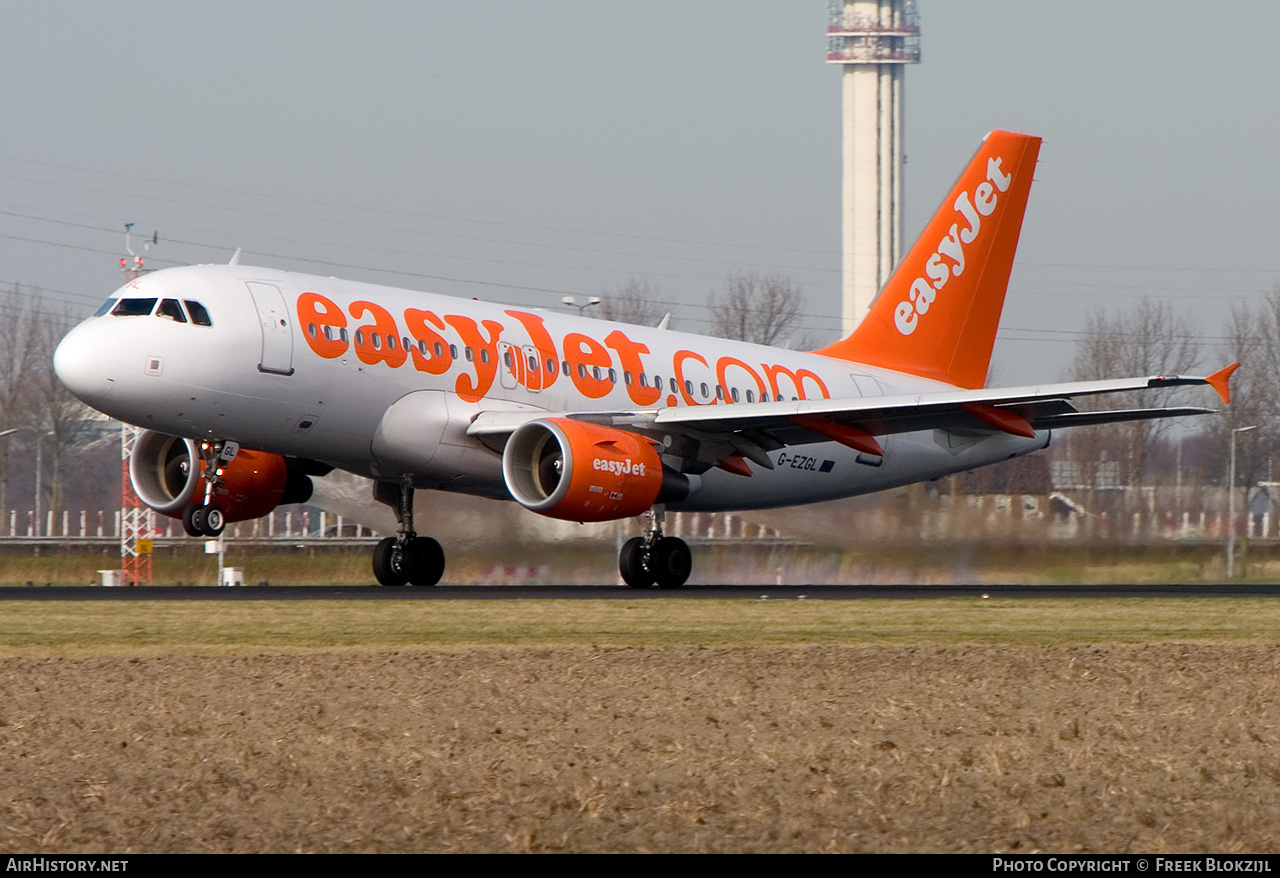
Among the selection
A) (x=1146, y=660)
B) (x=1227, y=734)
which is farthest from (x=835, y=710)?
(x=1146, y=660)

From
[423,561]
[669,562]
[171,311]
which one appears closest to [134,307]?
[171,311]

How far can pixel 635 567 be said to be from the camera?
27.1 metres

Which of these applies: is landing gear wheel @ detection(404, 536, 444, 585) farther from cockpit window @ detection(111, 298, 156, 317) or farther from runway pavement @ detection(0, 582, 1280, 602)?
cockpit window @ detection(111, 298, 156, 317)

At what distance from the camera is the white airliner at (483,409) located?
24.1m

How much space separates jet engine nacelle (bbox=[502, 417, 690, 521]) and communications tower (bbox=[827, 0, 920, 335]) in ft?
310

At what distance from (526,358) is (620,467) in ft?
10.3

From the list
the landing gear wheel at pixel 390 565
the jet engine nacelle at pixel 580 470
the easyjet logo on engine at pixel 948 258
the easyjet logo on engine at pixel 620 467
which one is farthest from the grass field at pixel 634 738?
the easyjet logo on engine at pixel 948 258

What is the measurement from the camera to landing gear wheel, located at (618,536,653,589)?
27094mm

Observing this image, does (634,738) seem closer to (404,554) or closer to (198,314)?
(198,314)

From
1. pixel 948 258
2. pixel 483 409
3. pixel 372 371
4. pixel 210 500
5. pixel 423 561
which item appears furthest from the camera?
pixel 948 258

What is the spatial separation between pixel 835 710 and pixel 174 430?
46.5 feet

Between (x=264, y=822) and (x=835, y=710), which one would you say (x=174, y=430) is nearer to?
(x=835, y=710)

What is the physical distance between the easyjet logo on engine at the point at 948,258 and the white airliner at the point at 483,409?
1.44 metres

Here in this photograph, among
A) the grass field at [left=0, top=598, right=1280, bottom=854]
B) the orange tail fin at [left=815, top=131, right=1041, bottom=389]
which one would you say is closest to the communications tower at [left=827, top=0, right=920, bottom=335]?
the orange tail fin at [left=815, top=131, right=1041, bottom=389]
